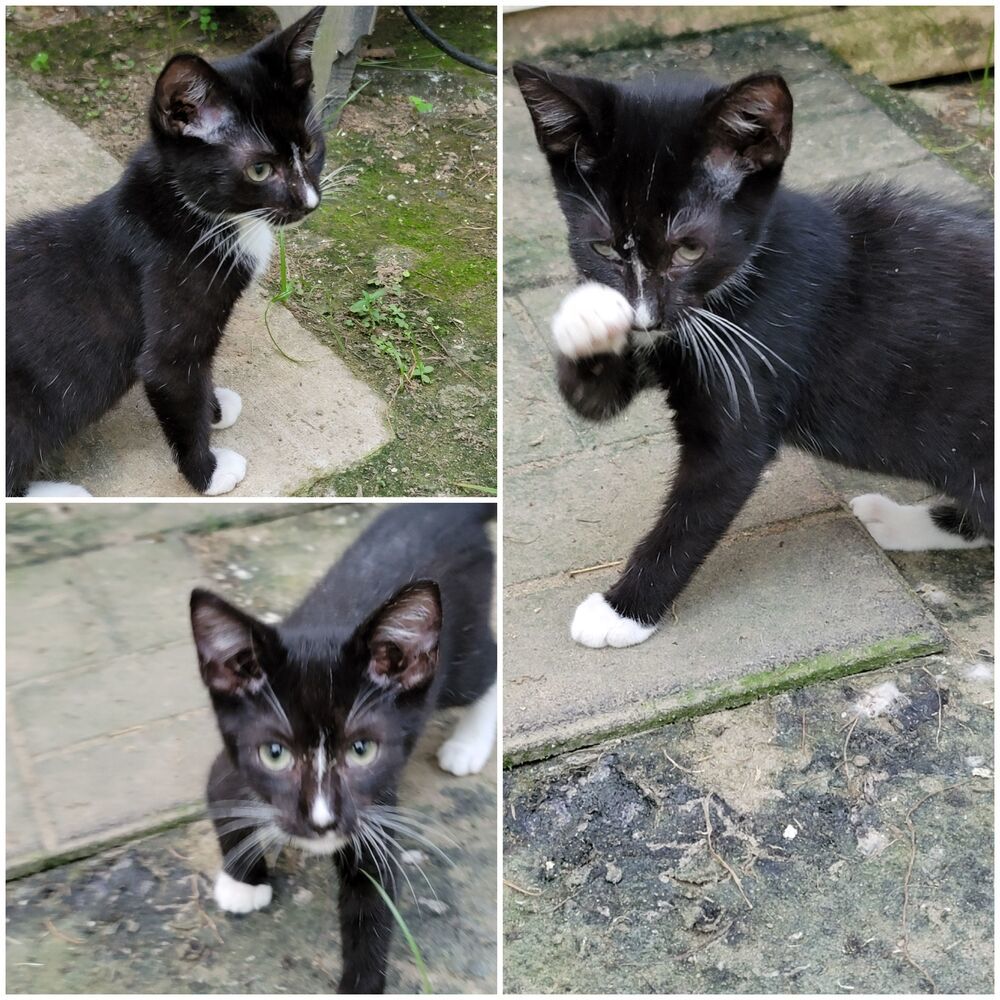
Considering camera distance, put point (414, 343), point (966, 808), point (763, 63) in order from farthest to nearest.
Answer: point (763, 63) → point (414, 343) → point (966, 808)

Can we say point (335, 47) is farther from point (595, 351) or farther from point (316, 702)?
point (316, 702)

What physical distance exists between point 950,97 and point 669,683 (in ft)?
A: 9.67

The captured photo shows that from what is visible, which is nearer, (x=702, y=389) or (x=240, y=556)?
(x=702, y=389)

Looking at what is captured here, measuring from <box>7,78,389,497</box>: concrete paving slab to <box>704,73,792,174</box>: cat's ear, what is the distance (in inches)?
42.5

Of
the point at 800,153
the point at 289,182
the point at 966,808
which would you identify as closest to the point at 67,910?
the point at 289,182

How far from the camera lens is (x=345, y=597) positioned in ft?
7.22

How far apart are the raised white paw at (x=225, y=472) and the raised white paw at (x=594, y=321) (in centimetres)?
82

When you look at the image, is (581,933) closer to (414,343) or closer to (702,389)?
(702,389)

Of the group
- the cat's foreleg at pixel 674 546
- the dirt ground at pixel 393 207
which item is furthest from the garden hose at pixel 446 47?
the cat's foreleg at pixel 674 546

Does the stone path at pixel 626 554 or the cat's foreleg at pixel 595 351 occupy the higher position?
the cat's foreleg at pixel 595 351

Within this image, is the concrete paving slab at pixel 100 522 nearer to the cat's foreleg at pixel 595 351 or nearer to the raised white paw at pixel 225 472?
the raised white paw at pixel 225 472

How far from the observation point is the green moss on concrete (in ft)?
7.09

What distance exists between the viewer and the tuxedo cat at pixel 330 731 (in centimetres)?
179

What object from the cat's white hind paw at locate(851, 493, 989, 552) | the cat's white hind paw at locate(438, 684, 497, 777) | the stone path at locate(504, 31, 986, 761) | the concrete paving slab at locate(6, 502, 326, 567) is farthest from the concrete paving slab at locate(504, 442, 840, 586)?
the concrete paving slab at locate(6, 502, 326, 567)
